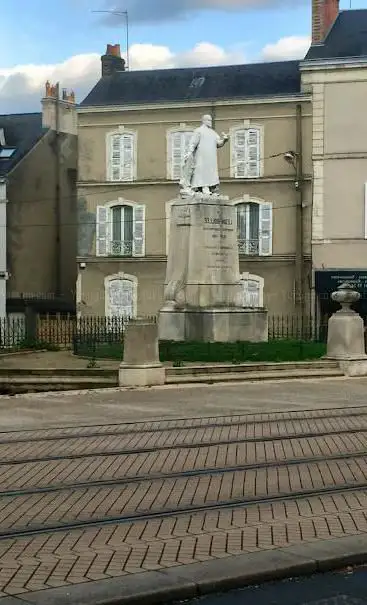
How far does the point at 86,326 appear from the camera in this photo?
28.4 metres

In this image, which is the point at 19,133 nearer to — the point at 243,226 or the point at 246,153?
the point at 246,153

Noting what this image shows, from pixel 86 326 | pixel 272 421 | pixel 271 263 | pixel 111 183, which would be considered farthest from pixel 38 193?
pixel 272 421

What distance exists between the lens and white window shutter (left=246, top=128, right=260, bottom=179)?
1468 inches

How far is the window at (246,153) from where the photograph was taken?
37.3m

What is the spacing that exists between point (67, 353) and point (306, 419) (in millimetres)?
10287

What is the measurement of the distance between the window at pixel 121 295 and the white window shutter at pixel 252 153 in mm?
6389

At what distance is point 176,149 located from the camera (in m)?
38.1

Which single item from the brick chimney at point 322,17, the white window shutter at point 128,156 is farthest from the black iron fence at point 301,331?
the brick chimney at point 322,17

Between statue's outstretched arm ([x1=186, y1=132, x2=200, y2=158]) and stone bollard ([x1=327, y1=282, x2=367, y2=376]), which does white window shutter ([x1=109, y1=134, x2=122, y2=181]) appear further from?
stone bollard ([x1=327, y1=282, x2=367, y2=376])

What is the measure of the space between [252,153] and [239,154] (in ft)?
1.80

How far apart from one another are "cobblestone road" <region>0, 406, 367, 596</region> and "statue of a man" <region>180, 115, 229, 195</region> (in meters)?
10.3

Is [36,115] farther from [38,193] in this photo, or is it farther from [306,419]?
[306,419]

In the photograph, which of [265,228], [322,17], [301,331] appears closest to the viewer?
[301,331]

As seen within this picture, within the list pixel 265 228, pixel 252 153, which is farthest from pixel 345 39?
pixel 265 228
